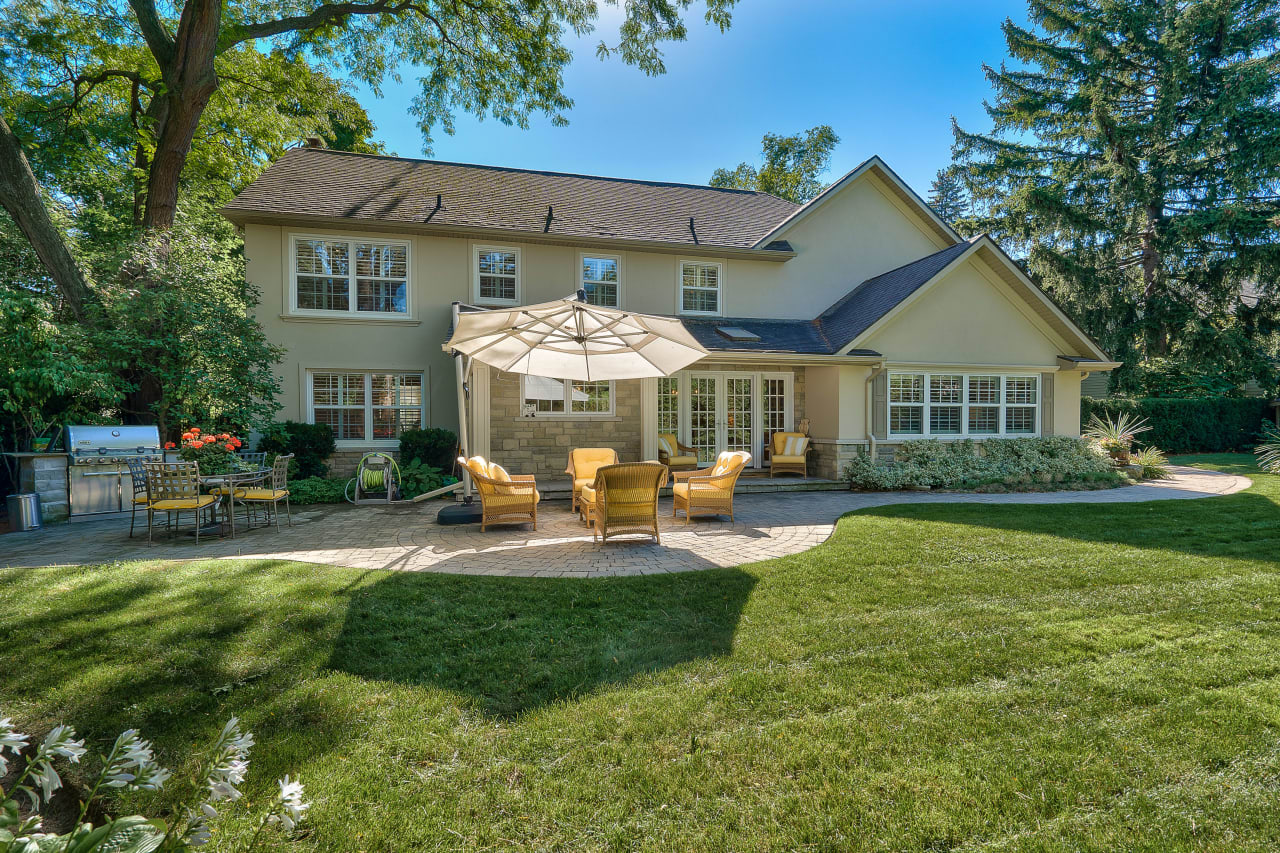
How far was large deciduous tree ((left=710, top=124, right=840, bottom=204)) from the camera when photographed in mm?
28234

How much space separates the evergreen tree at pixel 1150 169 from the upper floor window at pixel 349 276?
22.7m

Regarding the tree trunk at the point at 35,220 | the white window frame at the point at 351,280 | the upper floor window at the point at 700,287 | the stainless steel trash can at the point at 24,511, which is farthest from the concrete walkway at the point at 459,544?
the upper floor window at the point at 700,287

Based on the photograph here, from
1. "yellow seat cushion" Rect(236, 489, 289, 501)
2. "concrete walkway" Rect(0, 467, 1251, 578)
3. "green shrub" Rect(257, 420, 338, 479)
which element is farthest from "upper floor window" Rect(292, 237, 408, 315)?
"yellow seat cushion" Rect(236, 489, 289, 501)

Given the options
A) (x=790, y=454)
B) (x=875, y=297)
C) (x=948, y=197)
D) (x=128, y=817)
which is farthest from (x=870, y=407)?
(x=948, y=197)

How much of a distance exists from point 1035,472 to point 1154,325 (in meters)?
14.1

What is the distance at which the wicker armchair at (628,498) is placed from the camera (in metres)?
6.93

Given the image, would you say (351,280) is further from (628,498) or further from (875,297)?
(875,297)

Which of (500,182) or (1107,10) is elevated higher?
(1107,10)

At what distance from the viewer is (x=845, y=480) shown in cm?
1241

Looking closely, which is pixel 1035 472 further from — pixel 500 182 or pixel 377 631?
pixel 500 182

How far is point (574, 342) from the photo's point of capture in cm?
880

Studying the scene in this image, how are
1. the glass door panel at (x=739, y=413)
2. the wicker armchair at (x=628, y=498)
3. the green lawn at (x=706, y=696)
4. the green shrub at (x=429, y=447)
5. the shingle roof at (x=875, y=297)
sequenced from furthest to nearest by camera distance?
the glass door panel at (x=739, y=413), the shingle roof at (x=875, y=297), the green shrub at (x=429, y=447), the wicker armchair at (x=628, y=498), the green lawn at (x=706, y=696)

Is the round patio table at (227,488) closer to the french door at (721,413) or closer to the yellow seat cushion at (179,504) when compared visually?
the yellow seat cushion at (179,504)

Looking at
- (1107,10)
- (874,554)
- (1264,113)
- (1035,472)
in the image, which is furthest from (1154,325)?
(874,554)
